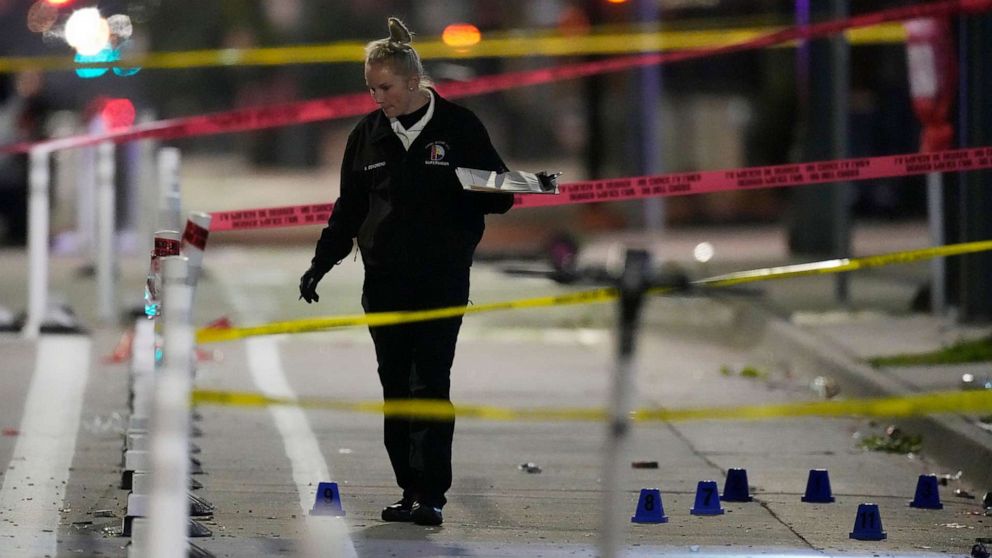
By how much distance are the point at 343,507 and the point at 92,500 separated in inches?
35.7

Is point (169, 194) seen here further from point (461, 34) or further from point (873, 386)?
point (461, 34)

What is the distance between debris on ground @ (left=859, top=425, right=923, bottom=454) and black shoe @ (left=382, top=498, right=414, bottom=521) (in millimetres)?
2891

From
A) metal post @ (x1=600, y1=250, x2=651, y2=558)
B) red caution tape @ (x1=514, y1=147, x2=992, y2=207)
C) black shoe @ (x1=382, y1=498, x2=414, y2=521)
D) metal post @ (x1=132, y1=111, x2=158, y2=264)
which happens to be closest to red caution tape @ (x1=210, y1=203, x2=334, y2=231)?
red caution tape @ (x1=514, y1=147, x2=992, y2=207)

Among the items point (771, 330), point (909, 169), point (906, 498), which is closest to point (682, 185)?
point (909, 169)

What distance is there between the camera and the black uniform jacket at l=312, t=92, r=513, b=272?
257 inches

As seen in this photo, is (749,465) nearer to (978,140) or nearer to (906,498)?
(906,498)

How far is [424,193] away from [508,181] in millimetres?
299

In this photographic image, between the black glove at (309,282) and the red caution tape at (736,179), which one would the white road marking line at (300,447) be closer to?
the black glove at (309,282)

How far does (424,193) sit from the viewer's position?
6527 mm

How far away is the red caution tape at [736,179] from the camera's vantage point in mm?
8656

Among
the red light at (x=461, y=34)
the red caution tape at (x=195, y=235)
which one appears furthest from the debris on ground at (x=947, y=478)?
the red light at (x=461, y=34)

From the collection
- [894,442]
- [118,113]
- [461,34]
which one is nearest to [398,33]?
[894,442]

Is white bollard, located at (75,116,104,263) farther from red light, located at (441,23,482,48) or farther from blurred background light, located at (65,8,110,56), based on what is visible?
red light, located at (441,23,482,48)

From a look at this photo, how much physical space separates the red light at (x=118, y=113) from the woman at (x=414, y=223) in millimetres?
12995
